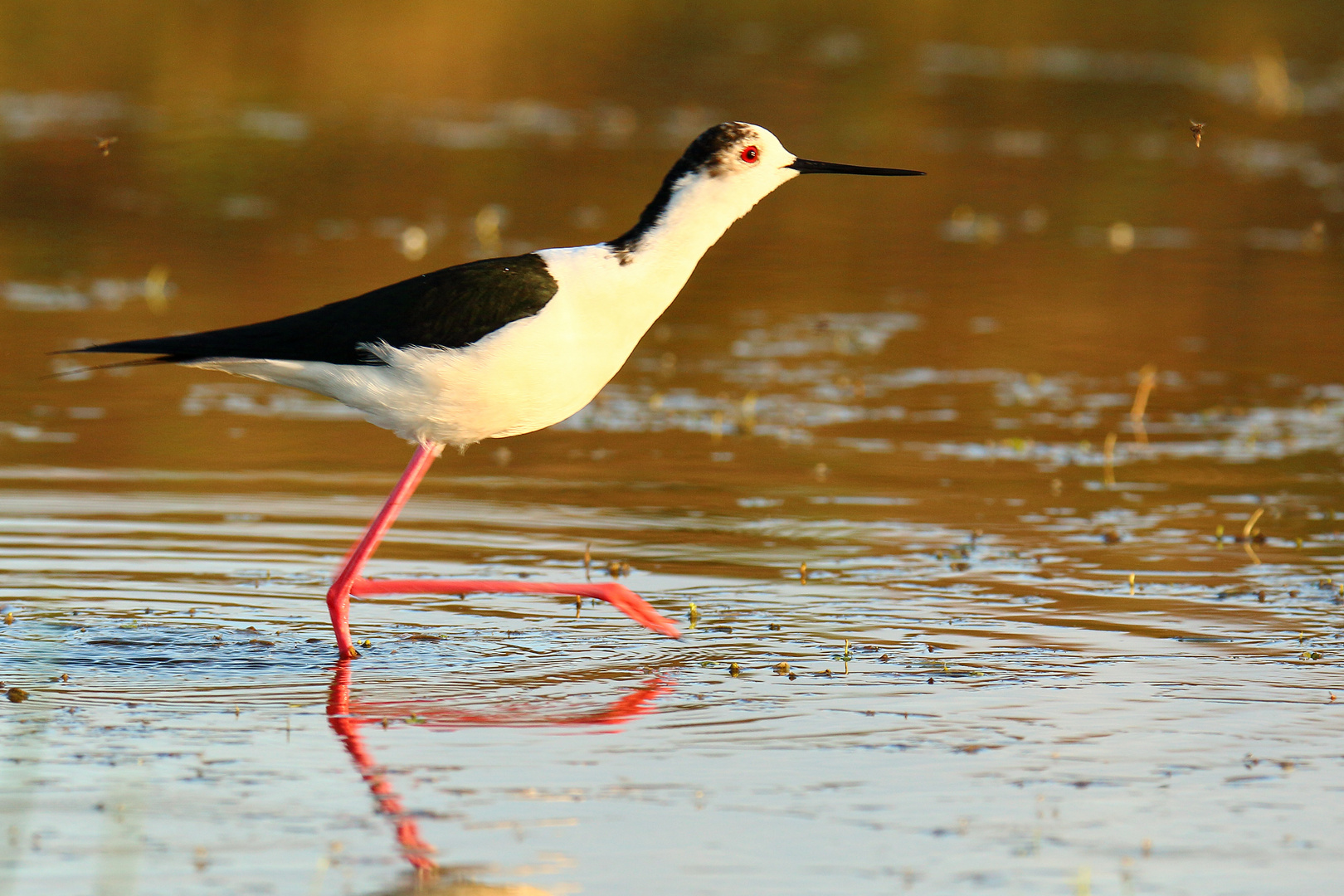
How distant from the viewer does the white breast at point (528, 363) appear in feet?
21.3

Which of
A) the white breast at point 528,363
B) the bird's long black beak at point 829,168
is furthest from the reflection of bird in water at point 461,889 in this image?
the bird's long black beak at point 829,168

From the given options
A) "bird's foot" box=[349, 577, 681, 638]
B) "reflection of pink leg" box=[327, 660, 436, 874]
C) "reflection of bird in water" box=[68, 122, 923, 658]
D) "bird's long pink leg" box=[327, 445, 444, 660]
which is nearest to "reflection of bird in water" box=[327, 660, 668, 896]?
"reflection of pink leg" box=[327, 660, 436, 874]

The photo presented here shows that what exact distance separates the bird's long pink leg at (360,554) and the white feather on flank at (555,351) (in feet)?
0.66

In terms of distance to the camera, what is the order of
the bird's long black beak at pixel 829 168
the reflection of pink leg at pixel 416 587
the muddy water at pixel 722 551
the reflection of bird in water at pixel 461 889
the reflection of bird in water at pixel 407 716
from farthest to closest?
the bird's long black beak at pixel 829 168 → the reflection of pink leg at pixel 416 587 → the reflection of bird in water at pixel 407 716 → the muddy water at pixel 722 551 → the reflection of bird in water at pixel 461 889

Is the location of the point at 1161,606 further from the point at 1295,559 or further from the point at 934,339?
the point at 934,339

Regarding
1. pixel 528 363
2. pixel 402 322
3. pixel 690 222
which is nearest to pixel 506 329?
pixel 528 363

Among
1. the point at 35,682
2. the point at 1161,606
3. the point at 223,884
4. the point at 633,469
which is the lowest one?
the point at 223,884

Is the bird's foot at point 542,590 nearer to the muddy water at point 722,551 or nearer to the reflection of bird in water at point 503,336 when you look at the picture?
the reflection of bird in water at point 503,336

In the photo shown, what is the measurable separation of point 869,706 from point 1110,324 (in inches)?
325

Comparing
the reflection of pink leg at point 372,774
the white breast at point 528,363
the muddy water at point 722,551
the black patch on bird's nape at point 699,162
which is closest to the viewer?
the reflection of pink leg at point 372,774

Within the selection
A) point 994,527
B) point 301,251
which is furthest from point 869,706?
point 301,251

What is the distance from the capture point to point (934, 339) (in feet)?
42.5

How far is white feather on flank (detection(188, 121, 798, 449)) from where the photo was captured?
21.4ft

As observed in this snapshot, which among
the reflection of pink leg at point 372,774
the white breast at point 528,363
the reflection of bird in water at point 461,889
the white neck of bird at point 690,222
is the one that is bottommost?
the reflection of bird in water at point 461,889
